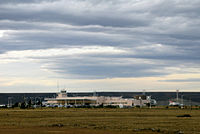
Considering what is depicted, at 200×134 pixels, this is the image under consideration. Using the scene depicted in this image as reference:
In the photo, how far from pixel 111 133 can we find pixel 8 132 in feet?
52.2

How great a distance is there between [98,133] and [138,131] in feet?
25.6

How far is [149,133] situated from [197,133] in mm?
7253

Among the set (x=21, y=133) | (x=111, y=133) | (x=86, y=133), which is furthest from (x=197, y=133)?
(x=21, y=133)

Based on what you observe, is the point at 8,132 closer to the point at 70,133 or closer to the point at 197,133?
the point at 70,133

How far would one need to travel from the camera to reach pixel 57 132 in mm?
62594

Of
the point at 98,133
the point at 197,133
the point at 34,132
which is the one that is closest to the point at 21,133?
the point at 34,132

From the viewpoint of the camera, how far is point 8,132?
6169 cm

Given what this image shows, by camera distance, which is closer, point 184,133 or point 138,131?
point 184,133

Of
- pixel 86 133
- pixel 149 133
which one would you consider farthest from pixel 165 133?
pixel 86 133

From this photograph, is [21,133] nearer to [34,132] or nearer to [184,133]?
[34,132]

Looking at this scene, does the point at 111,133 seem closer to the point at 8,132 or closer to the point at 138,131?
the point at 138,131

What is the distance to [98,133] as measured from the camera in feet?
198

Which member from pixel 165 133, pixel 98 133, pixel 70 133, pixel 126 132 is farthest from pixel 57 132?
pixel 165 133

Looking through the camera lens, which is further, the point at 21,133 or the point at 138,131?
the point at 138,131
